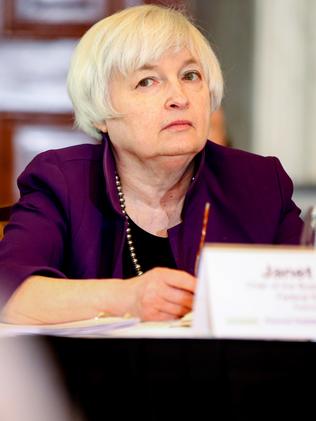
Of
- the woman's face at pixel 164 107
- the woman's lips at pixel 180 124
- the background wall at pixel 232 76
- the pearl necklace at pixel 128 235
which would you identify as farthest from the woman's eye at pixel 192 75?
the background wall at pixel 232 76

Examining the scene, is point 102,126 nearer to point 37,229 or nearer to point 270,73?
point 37,229

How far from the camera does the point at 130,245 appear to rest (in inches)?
94.8

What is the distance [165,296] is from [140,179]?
564 mm

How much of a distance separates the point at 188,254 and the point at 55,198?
0.33m

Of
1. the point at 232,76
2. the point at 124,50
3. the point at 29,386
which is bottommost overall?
the point at 232,76

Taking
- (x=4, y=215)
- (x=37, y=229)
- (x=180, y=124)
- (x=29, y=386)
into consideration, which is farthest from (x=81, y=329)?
(x=4, y=215)

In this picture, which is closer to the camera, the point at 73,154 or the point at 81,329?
the point at 81,329

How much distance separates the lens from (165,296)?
6.45 ft

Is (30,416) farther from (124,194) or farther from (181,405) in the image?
(124,194)

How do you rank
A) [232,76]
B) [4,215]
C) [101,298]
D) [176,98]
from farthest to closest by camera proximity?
[232,76]
[4,215]
[176,98]
[101,298]

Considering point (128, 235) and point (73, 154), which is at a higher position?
point (73, 154)

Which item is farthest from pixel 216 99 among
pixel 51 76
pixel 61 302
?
pixel 51 76

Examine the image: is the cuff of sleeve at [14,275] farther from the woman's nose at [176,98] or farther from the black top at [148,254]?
the woman's nose at [176,98]

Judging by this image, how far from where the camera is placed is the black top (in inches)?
94.2
